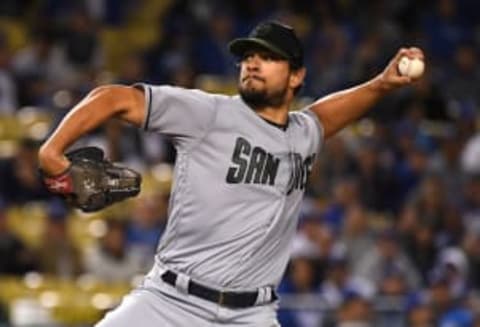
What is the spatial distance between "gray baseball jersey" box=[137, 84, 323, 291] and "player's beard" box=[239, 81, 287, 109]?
37 mm

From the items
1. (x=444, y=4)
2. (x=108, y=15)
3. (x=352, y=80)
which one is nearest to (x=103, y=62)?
(x=108, y=15)

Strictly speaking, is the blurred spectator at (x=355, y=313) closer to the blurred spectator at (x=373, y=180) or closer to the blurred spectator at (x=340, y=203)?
the blurred spectator at (x=340, y=203)

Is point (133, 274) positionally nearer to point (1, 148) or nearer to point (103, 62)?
point (1, 148)

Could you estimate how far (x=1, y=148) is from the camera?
11609mm

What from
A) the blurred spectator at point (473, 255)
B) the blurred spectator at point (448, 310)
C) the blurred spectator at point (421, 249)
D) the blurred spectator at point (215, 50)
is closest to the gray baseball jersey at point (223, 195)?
the blurred spectator at point (448, 310)

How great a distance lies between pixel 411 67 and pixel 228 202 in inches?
40.1

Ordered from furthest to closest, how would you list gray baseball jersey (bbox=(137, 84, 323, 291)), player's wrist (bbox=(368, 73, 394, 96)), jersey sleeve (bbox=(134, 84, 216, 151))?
player's wrist (bbox=(368, 73, 394, 96))
gray baseball jersey (bbox=(137, 84, 323, 291))
jersey sleeve (bbox=(134, 84, 216, 151))

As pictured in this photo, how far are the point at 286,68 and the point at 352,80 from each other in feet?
24.1

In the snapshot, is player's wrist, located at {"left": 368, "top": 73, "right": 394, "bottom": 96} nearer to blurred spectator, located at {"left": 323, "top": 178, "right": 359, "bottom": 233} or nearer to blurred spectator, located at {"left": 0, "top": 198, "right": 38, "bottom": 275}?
blurred spectator, located at {"left": 0, "top": 198, "right": 38, "bottom": 275}

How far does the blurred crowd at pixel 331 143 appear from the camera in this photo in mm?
10547

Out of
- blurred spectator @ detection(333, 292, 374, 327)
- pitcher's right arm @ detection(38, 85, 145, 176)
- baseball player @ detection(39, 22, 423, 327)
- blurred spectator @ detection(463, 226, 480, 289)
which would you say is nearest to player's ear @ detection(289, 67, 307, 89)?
baseball player @ detection(39, 22, 423, 327)

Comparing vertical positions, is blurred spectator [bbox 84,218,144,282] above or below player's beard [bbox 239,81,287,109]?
below

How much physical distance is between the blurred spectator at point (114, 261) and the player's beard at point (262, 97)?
4.70m

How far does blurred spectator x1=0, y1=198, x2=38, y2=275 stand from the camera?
10.4 meters
